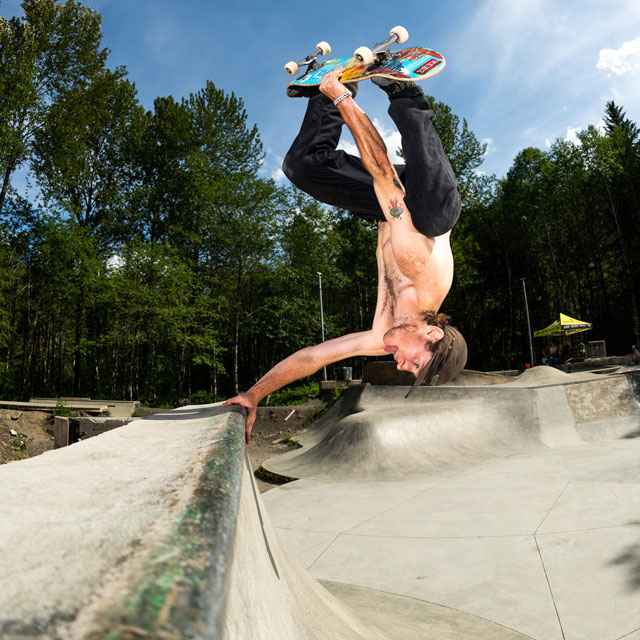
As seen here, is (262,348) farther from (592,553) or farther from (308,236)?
(592,553)

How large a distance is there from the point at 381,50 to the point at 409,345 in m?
1.88

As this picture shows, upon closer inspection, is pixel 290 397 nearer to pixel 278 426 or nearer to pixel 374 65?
pixel 278 426

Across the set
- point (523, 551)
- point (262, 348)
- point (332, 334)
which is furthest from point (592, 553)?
point (262, 348)

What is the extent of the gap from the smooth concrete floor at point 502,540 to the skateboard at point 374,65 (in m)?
3.14

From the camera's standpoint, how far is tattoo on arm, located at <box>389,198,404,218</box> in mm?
2922

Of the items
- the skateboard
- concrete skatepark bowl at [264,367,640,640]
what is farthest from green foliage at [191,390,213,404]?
the skateboard

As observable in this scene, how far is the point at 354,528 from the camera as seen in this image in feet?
15.1

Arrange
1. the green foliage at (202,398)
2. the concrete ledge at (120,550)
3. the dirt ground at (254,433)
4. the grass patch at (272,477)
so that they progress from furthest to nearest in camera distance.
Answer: the green foliage at (202,398) → the dirt ground at (254,433) → the grass patch at (272,477) → the concrete ledge at (120,550)

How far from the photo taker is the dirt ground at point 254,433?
41.1 ft

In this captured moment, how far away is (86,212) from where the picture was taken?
2717 cm

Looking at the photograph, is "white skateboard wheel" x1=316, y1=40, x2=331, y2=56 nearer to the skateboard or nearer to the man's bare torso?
the skateboard

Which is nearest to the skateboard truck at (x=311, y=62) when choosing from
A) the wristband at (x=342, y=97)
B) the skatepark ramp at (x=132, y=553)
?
the wristband at (x=342, y=97)

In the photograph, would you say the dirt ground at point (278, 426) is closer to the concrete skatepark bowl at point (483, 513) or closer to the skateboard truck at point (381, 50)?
the concrete skatepark bowl at point (483, 513)

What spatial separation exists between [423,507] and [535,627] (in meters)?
2.27
